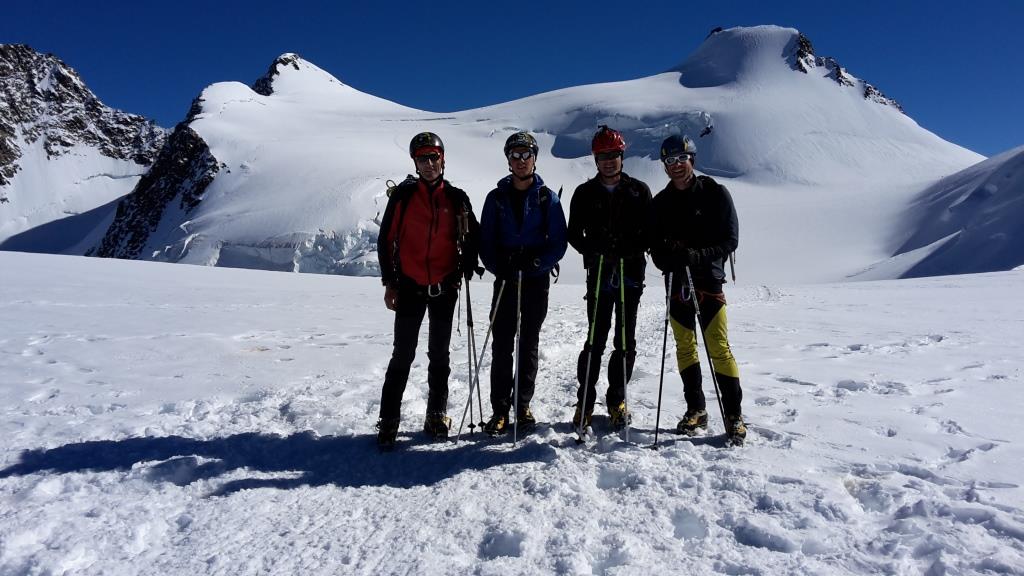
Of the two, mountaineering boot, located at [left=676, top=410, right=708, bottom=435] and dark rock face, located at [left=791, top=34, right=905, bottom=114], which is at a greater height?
dark rock face, located at [left=791, top=34, right=905, bottom=114]

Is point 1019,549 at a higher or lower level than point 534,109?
lower

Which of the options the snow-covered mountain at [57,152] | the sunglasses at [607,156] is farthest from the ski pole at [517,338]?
the snow-covered mountain at [57,152]

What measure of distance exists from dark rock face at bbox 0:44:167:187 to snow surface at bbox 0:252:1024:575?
15970 cm

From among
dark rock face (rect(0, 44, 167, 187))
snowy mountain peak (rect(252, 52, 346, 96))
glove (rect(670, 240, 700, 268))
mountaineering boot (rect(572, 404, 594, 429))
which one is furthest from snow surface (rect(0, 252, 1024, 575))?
dark rock face (rect(0, 44, 167, 187))

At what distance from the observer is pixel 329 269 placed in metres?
40.0

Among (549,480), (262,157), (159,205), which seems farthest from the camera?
(159,205)

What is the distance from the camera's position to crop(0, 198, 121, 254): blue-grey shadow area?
332 ft

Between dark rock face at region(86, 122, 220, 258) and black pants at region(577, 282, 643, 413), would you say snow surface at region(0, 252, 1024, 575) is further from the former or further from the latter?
dark rock face at region(86, 122, 220, 258)

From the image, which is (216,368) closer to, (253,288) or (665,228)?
(665,228)

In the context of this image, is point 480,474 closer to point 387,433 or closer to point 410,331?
point 387,433

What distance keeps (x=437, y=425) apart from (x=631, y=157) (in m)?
63.6

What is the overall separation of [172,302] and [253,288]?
→ 412cm

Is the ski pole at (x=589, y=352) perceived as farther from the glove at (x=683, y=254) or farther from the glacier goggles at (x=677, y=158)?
the glacier goggles at (x=677, y=158)

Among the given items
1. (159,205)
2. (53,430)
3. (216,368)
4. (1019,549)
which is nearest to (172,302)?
(216,368)
